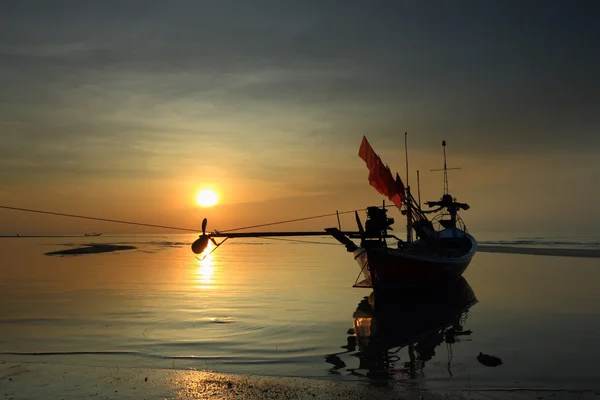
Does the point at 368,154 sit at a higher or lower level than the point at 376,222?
higher

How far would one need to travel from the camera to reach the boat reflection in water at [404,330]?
13.0 meters

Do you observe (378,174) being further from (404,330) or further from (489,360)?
(489,360)

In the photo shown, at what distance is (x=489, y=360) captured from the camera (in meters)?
13.1

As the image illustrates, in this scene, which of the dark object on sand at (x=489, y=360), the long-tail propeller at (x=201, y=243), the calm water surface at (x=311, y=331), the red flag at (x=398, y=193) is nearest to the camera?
the calm water surface at (x=311, y=331)

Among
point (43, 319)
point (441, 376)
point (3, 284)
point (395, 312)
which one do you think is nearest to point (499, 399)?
point (441, 376)

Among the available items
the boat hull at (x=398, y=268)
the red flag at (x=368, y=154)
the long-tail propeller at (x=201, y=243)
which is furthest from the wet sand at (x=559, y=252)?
the long-tail propeller at (x=201, y=243)

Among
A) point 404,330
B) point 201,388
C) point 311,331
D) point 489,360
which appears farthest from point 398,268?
point 201,388

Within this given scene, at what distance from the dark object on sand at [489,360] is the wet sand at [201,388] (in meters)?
2.27

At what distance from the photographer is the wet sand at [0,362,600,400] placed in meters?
10.0

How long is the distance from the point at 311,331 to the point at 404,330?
3.65m

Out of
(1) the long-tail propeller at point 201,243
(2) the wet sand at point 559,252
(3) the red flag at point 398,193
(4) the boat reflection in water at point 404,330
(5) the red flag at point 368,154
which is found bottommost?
(4) the boat reflection in water at point 404,330

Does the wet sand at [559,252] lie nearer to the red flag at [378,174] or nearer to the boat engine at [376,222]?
the red flag at [378,174]

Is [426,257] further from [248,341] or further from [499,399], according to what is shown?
[499,399]

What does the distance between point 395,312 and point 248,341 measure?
9571 millimetres
